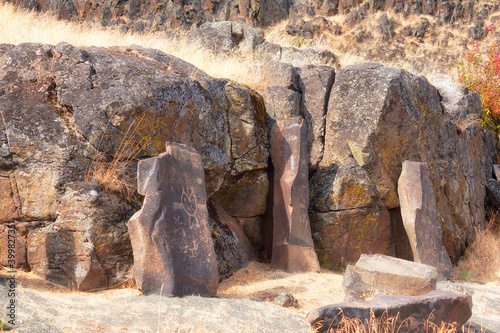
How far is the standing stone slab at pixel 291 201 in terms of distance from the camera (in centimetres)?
623

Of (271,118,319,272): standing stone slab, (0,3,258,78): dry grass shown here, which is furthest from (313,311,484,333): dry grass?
(0,3,258,78): dry grass

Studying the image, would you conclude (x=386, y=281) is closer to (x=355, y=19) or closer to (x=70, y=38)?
(x=70, y=38)

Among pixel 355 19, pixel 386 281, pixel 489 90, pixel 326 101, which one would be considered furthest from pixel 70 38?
pixel 355 19

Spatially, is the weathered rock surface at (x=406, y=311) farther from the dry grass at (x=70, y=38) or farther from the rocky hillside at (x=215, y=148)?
the dry grass at (x=70, y=38)

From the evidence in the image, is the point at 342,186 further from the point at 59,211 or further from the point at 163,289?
the point at 59,211

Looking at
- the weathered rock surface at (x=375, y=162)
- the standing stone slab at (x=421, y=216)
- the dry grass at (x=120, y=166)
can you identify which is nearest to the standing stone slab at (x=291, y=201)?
the weathered rock surface at (x=375, y=162)

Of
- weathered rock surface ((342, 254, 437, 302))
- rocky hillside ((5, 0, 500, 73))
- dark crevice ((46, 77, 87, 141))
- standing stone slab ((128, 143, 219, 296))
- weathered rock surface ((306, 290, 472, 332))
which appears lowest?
weathered rock surface ((342, 254, 437, 302))

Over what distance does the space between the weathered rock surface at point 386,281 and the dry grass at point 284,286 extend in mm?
261

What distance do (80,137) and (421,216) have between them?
16.1 ft

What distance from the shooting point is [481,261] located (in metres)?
7.89

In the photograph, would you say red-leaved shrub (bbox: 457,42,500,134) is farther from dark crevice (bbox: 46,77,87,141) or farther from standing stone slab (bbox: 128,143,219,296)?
dark crevice (bbox: 46,77,87,141)

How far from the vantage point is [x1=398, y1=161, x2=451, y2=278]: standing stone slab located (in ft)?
21.8

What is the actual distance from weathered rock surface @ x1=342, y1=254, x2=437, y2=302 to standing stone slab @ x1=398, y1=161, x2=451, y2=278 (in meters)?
1.63

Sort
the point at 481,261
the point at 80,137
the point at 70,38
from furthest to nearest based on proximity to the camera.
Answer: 1. the point at 481,261
2. the point at 70,38
3. the point at 80,137
